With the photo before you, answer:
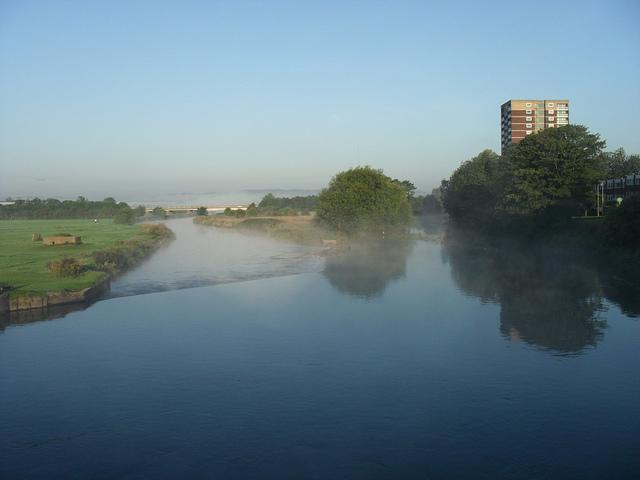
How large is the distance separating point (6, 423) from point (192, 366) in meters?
4.08

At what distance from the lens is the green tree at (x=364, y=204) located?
4606cm

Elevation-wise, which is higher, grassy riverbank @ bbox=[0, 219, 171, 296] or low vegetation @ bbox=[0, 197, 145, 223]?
low vegetation @ bbox=[0, 197, 145, 223]

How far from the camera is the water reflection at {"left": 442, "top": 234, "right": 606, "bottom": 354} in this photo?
53.5ft

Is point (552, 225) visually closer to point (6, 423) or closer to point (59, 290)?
point (59, 290)

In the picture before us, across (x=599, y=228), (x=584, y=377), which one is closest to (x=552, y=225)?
(x=599, y=228)

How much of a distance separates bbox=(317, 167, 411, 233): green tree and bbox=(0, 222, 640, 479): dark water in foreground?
78.2 feet

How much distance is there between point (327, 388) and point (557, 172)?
27963 mm

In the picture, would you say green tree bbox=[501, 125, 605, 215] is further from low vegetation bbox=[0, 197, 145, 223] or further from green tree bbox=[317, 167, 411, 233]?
low vegetation bbox=[0, 197, 145, 223]

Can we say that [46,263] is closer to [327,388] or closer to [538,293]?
[327,388]

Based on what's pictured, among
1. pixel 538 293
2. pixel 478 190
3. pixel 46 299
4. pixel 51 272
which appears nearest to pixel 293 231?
pixel 478 190

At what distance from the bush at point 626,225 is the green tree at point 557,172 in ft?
21.7

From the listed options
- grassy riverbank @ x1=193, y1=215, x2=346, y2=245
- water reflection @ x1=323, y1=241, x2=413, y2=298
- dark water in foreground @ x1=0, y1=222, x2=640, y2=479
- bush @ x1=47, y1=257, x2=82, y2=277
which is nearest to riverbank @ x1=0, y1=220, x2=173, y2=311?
bush @ x1=47, y1=257, x2=82, y2=277

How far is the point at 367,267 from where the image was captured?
3153cm

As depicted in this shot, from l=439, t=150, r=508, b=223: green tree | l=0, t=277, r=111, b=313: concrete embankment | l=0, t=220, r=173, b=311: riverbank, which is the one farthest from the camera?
l=439, t=150, r=508, b=223: green tree
